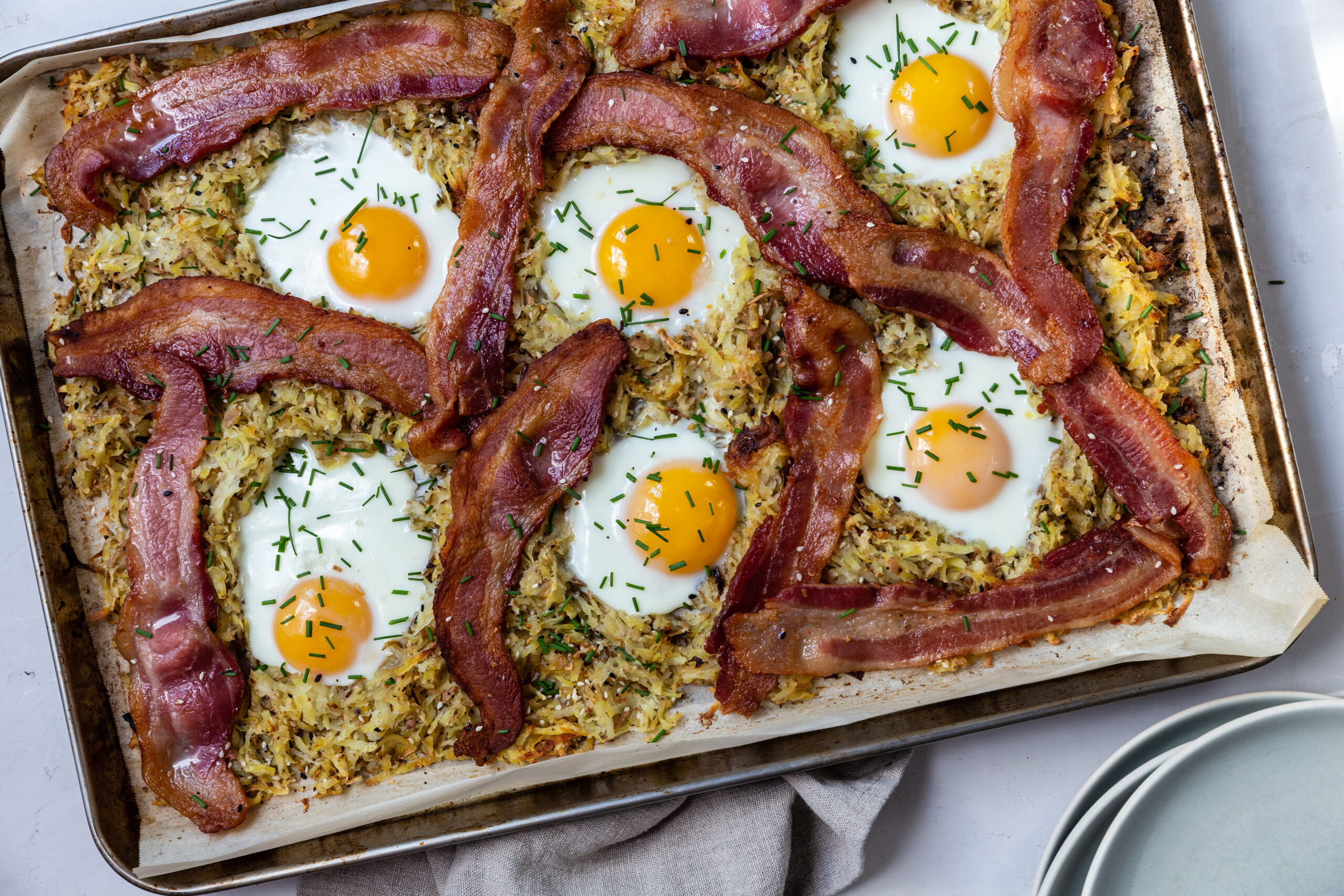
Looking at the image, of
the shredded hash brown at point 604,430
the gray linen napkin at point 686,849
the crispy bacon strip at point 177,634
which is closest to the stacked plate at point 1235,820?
the shredded hash brown at point 604,430

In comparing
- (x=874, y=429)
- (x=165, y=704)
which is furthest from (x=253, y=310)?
(x=874, y=429)

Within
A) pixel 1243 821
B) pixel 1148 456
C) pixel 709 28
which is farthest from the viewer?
pixel 709 28

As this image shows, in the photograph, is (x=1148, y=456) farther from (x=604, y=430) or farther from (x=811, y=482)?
(x=604, y=430)

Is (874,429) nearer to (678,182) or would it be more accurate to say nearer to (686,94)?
(678,182)

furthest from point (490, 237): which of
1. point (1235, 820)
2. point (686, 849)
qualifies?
point (1235, 820)

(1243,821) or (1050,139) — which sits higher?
(1050,139)

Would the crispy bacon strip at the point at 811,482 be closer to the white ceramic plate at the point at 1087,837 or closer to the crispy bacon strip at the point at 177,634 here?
the white ceramic plate at the point at 1087,837
